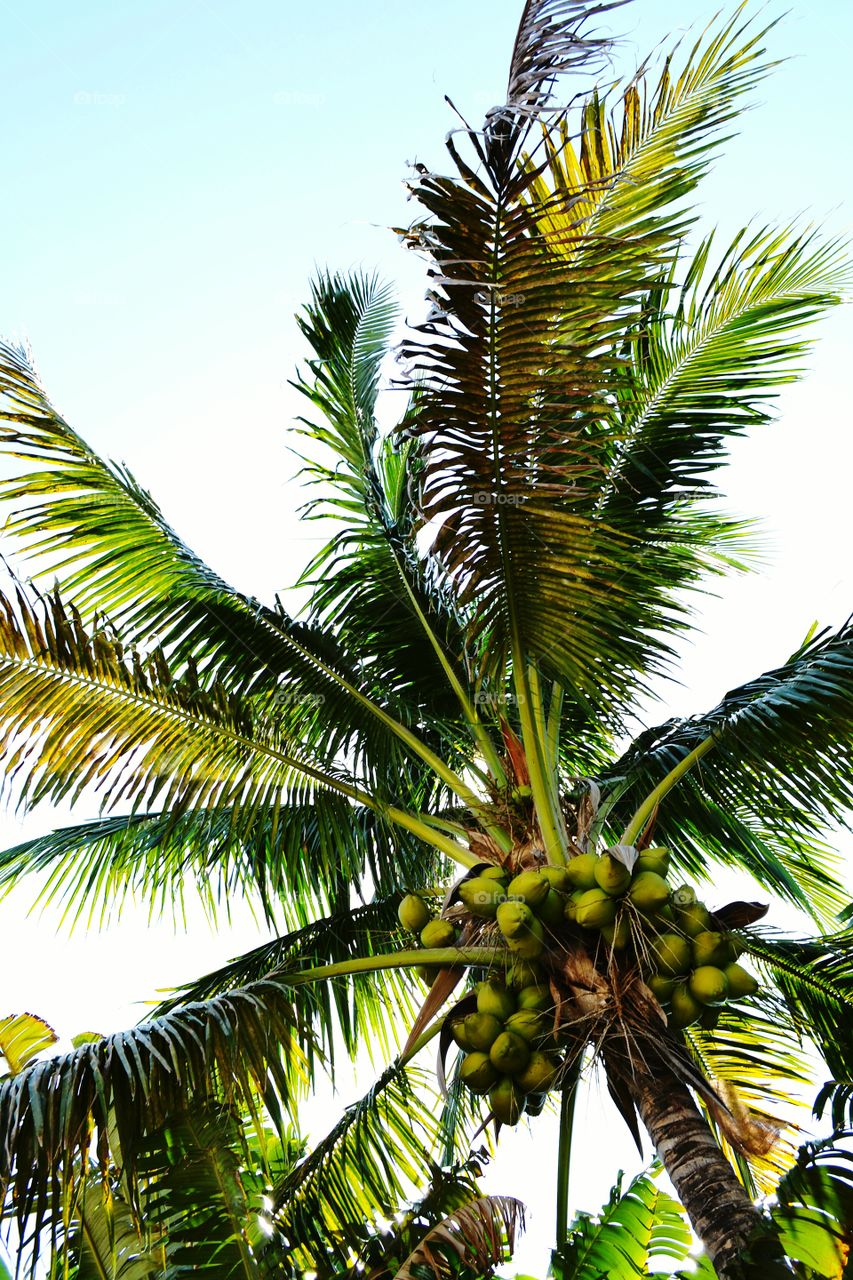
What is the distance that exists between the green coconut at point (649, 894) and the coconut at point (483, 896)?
475 mm

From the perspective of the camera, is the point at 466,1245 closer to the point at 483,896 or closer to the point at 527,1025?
the point at 527,1025

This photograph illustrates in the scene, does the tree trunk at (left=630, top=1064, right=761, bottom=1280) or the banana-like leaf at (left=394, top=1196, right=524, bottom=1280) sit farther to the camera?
the banana-like leaf at (left=394, top=1196, right=524, bottom=1280)

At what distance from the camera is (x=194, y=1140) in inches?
167

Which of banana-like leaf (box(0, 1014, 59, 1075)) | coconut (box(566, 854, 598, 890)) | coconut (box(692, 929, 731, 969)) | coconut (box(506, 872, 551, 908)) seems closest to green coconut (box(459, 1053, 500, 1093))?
coconut (box(506, 872, 551, 908))

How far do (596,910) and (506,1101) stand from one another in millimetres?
674

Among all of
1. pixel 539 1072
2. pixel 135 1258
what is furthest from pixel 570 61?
pixel 135 1258

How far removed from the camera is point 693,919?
3.54m

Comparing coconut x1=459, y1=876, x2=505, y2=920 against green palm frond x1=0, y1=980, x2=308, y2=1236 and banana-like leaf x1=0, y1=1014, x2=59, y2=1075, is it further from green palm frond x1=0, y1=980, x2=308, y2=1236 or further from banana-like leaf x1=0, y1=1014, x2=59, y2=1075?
banana-like leaf x1=0, y1=1014, x2=59, y2=1075

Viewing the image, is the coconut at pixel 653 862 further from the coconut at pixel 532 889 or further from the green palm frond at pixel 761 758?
the green palm frond at pixel 761 758

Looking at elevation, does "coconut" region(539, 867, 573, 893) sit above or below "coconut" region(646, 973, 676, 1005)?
above

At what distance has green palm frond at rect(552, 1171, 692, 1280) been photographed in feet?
14.4

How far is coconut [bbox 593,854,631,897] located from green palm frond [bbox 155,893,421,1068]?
5.41 ft

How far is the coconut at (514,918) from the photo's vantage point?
3.51m

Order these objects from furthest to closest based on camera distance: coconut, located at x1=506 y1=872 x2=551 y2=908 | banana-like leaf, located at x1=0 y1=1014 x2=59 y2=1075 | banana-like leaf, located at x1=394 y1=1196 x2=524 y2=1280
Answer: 1. banana-like leaf, located at x1=0 y1=1014 x2=59 y2=1075
2. coconut, located at x1=506 y1=872 x2=551 y2=908
3. banana-like leaf, located at x1=394 y1=1196 x2=524 y2=1280
